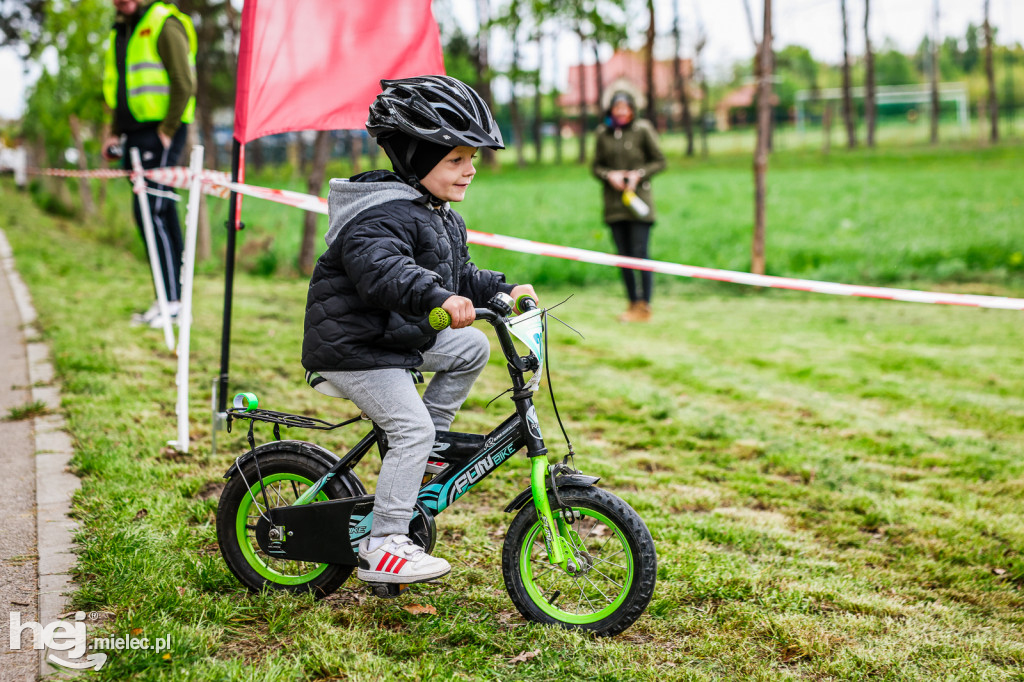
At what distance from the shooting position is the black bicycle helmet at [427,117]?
114 inches

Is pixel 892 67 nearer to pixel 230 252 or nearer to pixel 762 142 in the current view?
pixel 762 142

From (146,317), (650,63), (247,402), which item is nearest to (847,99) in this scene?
(650,63)

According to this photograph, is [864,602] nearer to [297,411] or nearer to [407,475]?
[407,475]

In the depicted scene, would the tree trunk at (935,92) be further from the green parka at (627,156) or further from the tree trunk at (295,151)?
the green parka at (627,156)

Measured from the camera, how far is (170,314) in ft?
23.0

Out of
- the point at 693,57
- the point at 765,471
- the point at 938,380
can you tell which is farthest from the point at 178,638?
the point at 693,57

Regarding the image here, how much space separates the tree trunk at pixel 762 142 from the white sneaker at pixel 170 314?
749 cm

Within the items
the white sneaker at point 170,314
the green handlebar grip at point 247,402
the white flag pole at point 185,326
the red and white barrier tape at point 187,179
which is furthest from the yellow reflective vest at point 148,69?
the green handlebar grip at point 247,402

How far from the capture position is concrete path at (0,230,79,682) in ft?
9.67

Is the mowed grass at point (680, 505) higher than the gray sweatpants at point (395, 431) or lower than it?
lower

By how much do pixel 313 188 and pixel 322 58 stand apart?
6897mm

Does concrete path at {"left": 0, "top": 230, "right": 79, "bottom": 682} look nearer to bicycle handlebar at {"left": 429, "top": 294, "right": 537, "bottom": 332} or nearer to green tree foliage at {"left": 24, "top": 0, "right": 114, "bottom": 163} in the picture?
bicycle handlebar at {"left": 429, "top": 294, "right": 537, "bottom": 332}

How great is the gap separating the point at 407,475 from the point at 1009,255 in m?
12.2

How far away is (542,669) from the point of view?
291 cm
